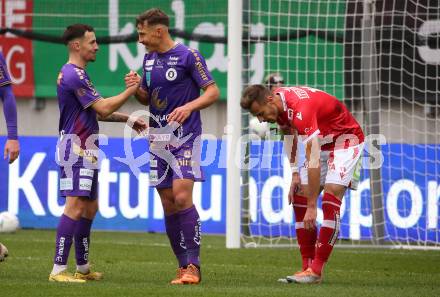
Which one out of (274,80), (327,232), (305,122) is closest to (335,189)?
(327,232)

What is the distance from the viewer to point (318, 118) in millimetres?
8828

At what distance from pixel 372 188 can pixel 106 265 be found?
4354 millimetres

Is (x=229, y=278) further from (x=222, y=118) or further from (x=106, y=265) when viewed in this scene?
(x=222, y=118)

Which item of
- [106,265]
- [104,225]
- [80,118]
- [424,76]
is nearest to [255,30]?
[424,76]

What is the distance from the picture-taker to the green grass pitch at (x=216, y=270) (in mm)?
8047

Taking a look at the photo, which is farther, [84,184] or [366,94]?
[366,94]

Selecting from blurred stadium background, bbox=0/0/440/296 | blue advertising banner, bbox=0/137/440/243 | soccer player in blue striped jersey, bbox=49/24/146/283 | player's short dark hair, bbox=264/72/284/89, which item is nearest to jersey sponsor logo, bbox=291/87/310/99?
soccer player in blue striped jersey, bbox=49/24/146/283

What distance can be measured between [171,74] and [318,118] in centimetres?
120

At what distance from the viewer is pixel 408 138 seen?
14609mm

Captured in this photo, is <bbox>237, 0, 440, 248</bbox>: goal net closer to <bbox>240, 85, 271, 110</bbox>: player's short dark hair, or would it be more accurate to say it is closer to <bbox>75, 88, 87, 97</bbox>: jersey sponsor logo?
<bbox>240, 85, 271, 110</bbox>: player's short dark hair

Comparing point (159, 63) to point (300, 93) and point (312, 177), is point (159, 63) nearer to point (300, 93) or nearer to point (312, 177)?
point (300, 93)

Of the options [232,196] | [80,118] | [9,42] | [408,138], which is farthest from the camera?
[9,42]

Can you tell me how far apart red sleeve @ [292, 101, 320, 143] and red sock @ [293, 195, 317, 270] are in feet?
2.84

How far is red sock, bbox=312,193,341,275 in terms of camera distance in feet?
28.8
